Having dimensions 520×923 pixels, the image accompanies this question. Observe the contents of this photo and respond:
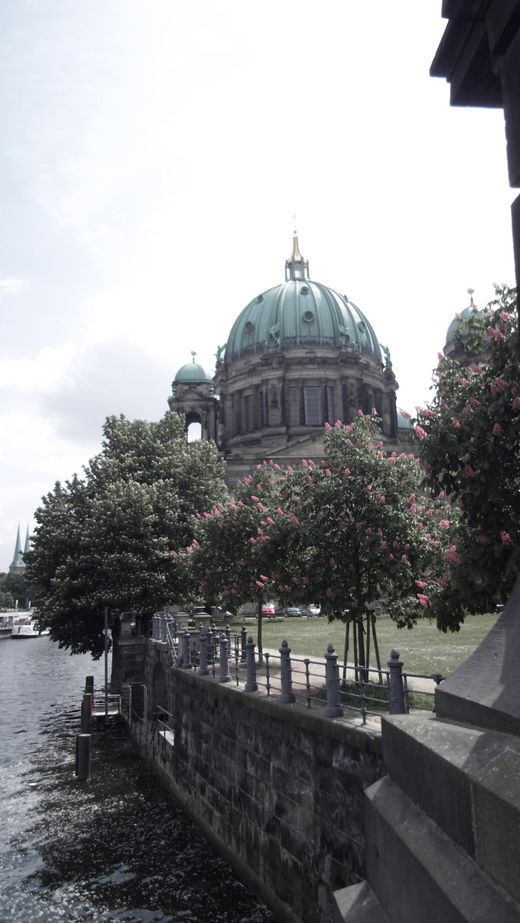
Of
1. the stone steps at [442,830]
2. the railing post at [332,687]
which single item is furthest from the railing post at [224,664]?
the stone steps at [442,830]

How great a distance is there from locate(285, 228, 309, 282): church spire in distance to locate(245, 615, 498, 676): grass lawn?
48.5m

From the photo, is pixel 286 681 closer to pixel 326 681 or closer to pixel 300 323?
pixel 326 681

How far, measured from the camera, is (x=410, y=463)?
15.0 meters

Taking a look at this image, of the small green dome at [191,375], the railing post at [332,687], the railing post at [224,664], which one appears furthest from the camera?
the small green dome at [191,375]


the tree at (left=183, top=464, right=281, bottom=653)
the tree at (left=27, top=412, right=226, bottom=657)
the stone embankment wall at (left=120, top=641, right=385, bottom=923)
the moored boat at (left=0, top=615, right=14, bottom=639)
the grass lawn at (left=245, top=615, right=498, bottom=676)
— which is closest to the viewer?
the stone embankment wall at (left=120, top=641, right=385, bottom=923)

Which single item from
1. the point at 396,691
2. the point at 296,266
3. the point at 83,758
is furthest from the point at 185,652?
the point at 296,266

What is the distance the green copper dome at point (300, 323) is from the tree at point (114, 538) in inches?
1319

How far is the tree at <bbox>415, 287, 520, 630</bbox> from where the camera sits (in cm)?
801

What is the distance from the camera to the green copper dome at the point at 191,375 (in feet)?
251

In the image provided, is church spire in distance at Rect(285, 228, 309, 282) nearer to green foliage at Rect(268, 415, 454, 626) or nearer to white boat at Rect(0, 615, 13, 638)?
white boat at Rect(0, 615, 13, 638)

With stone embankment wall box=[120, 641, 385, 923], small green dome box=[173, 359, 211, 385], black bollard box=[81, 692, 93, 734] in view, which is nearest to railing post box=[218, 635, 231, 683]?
stone embankment wall box=[120, 641, 385, 923]

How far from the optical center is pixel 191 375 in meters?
76.9

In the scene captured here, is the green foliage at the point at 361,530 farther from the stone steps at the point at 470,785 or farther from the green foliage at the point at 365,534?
the stone steps at the point at 470,785

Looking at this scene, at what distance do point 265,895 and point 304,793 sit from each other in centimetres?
288
